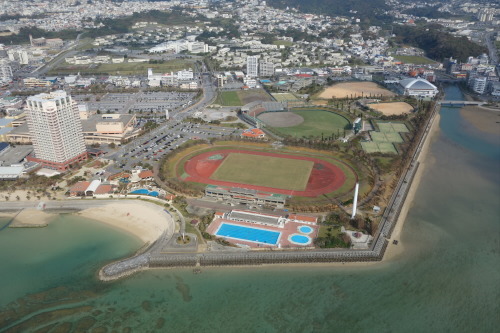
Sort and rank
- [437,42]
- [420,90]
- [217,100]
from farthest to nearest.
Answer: [437,42]
[420,90]
[217,100]

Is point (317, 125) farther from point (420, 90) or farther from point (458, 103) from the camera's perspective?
point (458, 103)

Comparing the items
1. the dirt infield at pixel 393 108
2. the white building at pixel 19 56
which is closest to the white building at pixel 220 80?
the dirt infield at pixel 393 108

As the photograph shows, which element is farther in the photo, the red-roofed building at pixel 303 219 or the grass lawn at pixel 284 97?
the grass lawn at pixel 284 97

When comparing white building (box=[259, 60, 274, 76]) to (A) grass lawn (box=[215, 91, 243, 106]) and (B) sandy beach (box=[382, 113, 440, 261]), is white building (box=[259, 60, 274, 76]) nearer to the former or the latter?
(A) grass lawn (box=[215, 91, 243, 106])

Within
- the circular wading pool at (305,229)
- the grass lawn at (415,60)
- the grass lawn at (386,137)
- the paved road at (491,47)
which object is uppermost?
the paved road at (491,47)

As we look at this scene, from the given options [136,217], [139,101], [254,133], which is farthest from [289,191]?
[139,101]

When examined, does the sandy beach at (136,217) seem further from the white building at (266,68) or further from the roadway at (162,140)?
the white building at (266,68)

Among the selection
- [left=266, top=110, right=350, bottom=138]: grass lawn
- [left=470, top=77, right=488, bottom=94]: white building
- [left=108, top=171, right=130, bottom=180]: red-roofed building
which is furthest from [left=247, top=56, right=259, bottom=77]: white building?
[left=108, top=171, right=130, bottom=180]: red-roofed building
